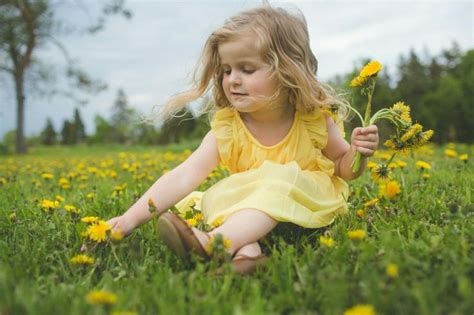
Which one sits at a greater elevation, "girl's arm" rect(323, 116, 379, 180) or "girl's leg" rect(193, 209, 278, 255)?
"girl's arm" rect(323, 116, 379, 180)

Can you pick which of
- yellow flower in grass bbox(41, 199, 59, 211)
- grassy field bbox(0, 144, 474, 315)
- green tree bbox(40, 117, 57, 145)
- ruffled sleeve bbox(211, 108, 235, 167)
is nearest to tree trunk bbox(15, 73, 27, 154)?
yellow flower in grass bbox(41, 199, 59, 211)

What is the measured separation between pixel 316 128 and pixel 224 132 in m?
0.45

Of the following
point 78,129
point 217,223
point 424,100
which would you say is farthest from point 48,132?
point 217,223

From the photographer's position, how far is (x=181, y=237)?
1546 mm

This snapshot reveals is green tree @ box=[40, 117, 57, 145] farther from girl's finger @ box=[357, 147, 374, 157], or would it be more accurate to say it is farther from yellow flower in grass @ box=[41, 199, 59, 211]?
girl's finger @ box=[357, 147, 374, 157]

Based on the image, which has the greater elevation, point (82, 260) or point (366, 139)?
point (366, 139)

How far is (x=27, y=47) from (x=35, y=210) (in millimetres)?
16935

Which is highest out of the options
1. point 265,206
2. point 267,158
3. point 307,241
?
point 267,158

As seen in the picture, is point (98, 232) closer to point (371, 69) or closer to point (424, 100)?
point (371, 69)

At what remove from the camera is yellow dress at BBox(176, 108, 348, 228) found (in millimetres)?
1842

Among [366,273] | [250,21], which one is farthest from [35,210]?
[366,273]

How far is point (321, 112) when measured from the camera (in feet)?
7.43

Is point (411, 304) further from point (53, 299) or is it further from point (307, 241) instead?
point (53, 299)

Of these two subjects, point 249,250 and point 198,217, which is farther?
point 198,217
